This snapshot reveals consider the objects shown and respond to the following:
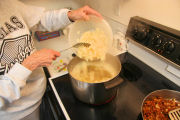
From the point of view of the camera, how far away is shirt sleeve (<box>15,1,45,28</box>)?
720 mm

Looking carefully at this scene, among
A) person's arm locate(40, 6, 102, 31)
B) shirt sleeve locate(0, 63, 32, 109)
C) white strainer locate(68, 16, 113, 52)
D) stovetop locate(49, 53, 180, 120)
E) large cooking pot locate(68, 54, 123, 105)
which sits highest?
person's arm locate(40, 6, 102, 31)

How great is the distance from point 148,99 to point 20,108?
24.9 inches

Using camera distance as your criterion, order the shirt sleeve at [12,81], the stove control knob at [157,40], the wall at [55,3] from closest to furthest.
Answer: the shirt sleeve at [12,81] < the stove control knob at [157,40] < the wall at [55,3]

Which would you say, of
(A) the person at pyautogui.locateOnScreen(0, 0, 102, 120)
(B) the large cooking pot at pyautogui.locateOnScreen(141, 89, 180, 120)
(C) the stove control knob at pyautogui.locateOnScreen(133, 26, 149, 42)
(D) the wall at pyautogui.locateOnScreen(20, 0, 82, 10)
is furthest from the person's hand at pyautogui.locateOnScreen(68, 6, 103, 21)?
(D) the wall at pyautogui.locateOnScreen(20, 0, 82, 10)

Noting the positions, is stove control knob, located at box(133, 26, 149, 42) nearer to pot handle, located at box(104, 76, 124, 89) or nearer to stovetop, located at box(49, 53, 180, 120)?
stovetop, located at box(49, 53, 180, 120)

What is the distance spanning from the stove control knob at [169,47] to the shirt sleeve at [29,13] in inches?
29.2

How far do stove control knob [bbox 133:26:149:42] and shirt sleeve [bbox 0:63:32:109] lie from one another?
0.58m

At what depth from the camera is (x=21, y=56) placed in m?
0.61

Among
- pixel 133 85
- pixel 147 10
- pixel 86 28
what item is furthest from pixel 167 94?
pixel 86 28

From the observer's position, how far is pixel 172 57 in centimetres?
56

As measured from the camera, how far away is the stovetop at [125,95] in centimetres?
53

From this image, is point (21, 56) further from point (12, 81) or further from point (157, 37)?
point (157, 37)

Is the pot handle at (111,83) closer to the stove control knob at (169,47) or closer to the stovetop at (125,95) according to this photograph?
the stovetop at (125,95)

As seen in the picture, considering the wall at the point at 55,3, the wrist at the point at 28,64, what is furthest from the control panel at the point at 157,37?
the wall at the point at 55,3
